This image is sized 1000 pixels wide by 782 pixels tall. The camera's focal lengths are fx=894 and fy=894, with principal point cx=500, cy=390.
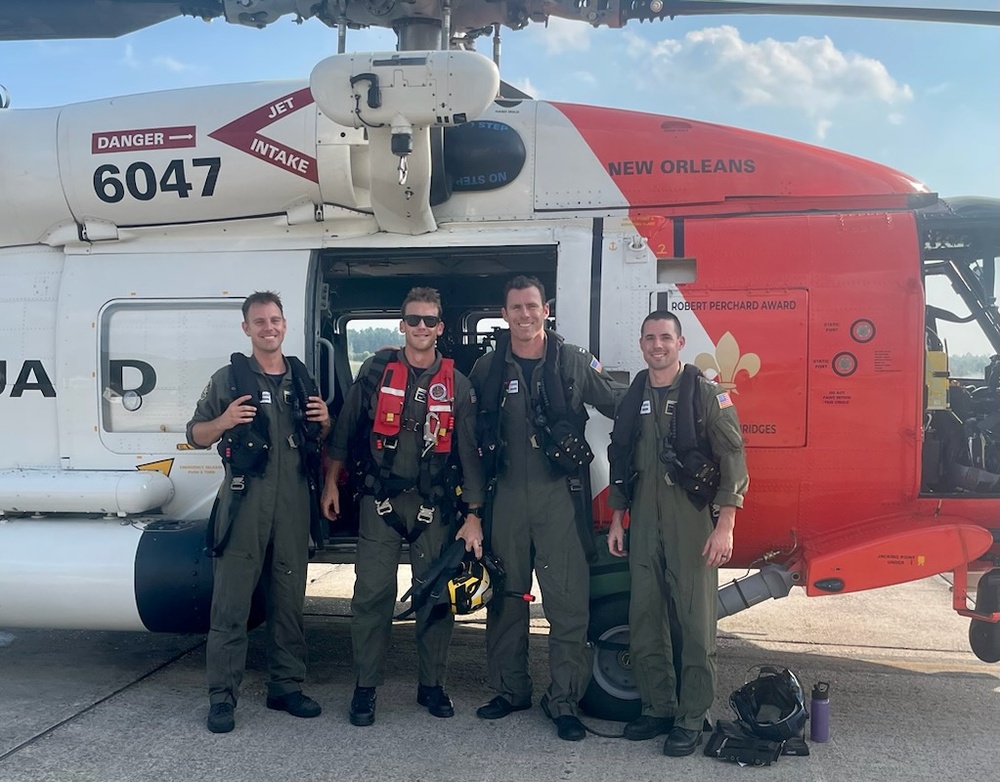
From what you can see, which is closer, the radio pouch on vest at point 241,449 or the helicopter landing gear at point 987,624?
the radio pouch on vest at point 241,449

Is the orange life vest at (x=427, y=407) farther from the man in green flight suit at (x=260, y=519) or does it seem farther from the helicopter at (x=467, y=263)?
the helicopter at (x=467, y=263)

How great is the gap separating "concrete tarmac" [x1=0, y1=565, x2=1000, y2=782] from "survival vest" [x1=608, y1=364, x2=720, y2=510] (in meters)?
1.22

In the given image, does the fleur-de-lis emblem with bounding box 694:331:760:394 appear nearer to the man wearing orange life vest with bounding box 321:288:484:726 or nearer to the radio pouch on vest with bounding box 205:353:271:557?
the man wearing orange life vest with bounding box 321:288:484:726

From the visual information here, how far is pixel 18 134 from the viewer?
17.0 feet

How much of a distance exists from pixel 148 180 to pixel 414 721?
329cm

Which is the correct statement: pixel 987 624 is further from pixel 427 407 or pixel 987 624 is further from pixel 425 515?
pixel 427 407

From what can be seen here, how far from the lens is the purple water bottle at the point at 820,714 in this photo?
4.18 meters

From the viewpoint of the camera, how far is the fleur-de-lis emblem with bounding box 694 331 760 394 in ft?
14.8

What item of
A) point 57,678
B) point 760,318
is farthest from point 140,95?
point 760,318

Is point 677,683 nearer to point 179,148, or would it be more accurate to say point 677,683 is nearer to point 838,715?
point 838,715

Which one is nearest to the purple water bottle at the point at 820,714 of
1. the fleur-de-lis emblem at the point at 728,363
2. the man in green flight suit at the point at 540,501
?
the man in green flight suit at the point at 540,501

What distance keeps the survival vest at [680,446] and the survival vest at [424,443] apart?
786 mm

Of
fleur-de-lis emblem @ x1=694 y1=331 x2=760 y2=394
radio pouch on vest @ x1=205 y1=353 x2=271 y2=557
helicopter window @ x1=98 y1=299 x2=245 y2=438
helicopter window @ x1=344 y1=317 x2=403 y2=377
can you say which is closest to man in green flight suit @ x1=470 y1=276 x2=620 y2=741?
fleur-de-lis emblem @ x1=694 y1=331 x2=760 y2=394

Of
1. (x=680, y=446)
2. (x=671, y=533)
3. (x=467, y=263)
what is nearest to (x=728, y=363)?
(x=680, y=446)
